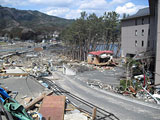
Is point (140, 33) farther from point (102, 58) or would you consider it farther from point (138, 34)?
point (102, 58)

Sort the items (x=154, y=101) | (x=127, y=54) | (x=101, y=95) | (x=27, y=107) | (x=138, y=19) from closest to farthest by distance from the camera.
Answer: (x=27, y=107) → (x=154, y=101) → (x=101, y=95) → (x=138, y=19) → (x=127, y=54)

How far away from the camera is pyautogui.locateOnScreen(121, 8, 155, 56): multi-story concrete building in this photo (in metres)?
24.7

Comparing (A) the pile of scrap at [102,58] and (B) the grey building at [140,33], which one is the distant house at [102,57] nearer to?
(A) the pile of scrap at [102,58]

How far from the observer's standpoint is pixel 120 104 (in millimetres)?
11594

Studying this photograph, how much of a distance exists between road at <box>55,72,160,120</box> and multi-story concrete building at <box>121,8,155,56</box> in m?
11.7

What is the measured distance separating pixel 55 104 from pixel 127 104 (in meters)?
5.10

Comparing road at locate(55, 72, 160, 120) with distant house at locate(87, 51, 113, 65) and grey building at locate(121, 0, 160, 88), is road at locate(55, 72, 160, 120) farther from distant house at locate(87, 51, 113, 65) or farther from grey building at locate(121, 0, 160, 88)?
distant house at locate(87, 51, 113, 65)

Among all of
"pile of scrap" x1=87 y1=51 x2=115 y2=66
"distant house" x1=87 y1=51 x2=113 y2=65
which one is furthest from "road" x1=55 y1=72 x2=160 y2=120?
"distant house" x1=87 y1=51 x2=113 y2=65

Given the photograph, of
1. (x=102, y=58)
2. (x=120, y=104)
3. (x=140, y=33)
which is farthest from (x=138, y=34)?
(x=120, y=104)

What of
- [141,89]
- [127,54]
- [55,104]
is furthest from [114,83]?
[127,54]

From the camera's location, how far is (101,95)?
13648 millimetres

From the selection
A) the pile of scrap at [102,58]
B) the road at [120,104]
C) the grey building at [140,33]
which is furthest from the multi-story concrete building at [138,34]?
the road at [120,104]

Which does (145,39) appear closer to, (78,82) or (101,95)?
(78,82)

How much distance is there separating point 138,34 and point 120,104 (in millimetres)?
18655
